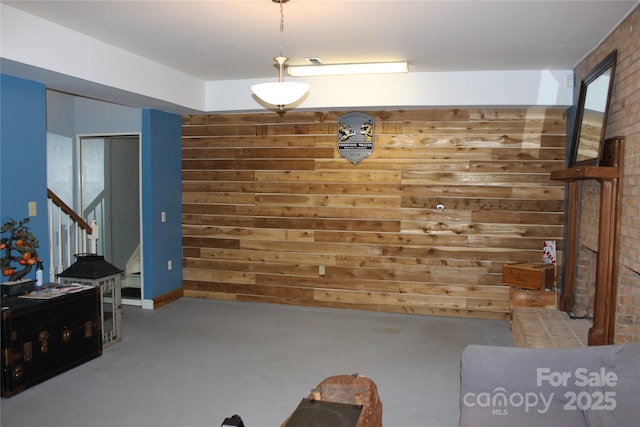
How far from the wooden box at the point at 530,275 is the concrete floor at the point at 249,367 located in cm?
56

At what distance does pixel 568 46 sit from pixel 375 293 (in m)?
3.36

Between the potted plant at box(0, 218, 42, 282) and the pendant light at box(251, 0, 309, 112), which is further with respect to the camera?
the potted plant at box(0, 218, 42, 282)

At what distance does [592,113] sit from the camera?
432 cm

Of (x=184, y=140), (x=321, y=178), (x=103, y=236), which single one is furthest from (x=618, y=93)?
(x=103, y=236)

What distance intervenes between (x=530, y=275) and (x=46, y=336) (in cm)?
449

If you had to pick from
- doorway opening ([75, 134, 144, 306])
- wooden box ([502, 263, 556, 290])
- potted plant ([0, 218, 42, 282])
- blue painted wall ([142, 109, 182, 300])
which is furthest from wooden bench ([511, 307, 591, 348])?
doorway opening ([75, 134, 144, 306])

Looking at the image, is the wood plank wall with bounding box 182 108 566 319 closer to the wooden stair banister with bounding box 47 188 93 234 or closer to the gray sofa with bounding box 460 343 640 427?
the wooden stair banister with bounding box 47 188 93 234

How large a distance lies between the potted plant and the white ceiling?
169 centimetres

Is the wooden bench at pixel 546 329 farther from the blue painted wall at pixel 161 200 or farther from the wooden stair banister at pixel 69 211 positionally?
the wooden stair banister at pixel 69 211

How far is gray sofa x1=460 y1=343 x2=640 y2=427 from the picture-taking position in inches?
96.3

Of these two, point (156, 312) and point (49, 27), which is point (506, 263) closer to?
point (156, 312)

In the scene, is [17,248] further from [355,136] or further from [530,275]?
[530,275]

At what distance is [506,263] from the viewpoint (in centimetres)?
568

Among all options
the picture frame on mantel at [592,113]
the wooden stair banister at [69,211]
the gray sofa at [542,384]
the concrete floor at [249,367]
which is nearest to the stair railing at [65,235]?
the wooden stair banister at [69,211]
